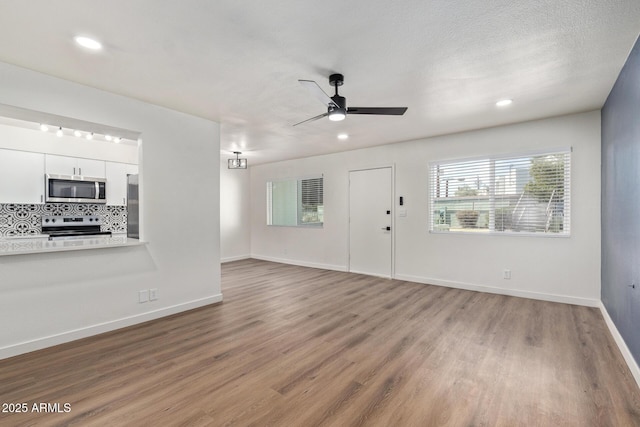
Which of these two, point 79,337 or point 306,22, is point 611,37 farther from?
point 79,337

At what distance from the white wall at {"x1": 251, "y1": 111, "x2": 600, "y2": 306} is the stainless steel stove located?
4.05m

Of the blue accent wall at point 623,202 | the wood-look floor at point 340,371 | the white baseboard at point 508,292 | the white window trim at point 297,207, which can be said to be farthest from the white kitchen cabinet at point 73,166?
the blue accent wall at point 623,202

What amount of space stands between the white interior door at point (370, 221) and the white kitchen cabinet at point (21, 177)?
5.21m

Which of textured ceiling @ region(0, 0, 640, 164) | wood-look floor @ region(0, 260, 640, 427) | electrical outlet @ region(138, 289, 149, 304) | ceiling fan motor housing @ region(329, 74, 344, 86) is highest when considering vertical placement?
textured ceiling @ region(0, 0, 640, 164)

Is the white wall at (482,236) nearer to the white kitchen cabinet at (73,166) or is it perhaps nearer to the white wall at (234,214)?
the white wall at (234,214)

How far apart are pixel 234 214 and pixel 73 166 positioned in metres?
3.48

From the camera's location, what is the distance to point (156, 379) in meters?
2.21

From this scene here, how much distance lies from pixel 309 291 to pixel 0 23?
4190 mm

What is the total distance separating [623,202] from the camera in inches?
104

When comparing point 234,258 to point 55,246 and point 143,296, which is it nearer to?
point 143,296

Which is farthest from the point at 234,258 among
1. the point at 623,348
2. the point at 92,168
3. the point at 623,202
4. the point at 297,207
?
the point at 623,202

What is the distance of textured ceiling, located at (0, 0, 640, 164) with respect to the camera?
6.07ft

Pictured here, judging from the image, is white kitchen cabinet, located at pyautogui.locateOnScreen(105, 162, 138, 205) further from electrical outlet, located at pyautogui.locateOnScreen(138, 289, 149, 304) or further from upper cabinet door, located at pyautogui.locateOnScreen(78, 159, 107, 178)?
electrical outlet, located at pyautogui.locateOnScreen(138, 289, 149, 304)

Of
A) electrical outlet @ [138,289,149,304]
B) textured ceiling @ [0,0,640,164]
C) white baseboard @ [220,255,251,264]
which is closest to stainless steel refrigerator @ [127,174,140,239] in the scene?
electrical outlet @ [138,289,149,304]
